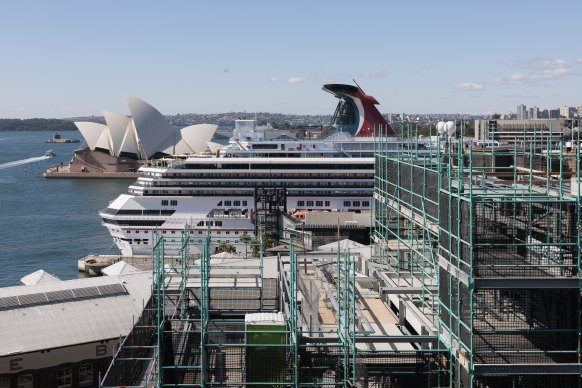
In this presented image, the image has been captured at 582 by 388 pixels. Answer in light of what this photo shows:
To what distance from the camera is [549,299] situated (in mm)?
6938

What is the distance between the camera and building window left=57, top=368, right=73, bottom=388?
35.8ft

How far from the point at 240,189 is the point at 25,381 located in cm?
1665

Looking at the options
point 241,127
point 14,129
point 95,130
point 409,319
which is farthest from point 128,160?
point 14,129

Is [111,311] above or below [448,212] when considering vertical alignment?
below

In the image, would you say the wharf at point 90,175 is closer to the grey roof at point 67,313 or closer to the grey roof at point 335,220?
the grey roof at point 335,220

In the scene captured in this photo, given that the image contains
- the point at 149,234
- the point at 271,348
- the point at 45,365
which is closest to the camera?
the point at 271,348

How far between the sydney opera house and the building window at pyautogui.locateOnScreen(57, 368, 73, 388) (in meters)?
40.4

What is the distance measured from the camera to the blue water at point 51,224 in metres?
23.0

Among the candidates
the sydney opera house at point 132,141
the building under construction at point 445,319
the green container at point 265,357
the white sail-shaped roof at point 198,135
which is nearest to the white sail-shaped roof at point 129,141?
the sydney opera house at point 132,141

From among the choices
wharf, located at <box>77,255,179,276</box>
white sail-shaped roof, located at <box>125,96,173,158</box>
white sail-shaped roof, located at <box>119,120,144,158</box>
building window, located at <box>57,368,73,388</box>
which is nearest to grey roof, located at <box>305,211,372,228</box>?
wharf, located at <box>77,255,179,276</box>

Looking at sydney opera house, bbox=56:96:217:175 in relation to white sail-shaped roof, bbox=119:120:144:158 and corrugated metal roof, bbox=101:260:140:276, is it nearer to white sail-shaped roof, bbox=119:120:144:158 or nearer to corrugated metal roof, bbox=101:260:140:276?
white sail-shaped roof, bbox=119:120:144:158

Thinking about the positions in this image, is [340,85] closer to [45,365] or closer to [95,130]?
[45,365]

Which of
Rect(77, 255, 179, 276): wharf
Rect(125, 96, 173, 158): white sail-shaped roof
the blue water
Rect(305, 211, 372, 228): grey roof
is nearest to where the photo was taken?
Rect(77, 255, 179, 276): wharf

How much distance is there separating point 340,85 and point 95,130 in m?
30.5
